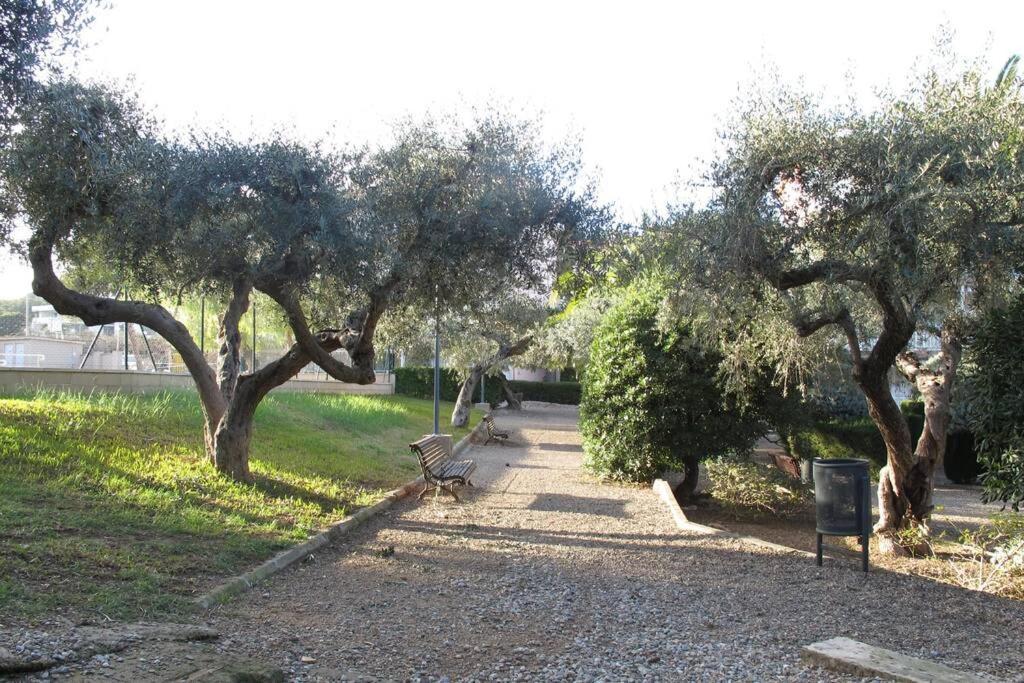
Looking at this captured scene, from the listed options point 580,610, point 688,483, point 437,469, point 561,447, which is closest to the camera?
point 580,610

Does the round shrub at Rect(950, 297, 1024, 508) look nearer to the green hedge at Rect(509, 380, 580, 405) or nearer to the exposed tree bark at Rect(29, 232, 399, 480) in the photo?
the exposed tree bark at Rect(29, 232, 399, 480)

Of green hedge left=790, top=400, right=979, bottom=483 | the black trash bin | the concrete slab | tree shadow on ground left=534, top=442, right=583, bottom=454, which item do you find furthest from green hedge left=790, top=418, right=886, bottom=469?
the concrete slab

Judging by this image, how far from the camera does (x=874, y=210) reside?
760 cm

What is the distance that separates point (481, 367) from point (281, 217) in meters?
16.3

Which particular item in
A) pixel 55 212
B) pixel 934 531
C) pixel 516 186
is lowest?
pixel 934 531

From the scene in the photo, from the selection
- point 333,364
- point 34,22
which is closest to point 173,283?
point 333,364

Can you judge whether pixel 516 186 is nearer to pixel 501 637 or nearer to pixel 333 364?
pixel 333 364

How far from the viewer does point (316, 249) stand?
28.0 feet

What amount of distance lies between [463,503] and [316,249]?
4.97 metres

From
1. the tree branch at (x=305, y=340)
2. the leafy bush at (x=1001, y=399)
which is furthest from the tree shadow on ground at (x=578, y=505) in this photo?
the leafy bush at (x=1001, y=399)

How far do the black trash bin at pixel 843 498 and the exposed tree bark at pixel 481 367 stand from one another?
584 inches

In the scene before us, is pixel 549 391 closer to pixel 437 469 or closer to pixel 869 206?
pixel 437 469

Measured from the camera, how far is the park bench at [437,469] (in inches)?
485

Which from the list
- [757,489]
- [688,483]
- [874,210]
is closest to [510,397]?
[688,483]
